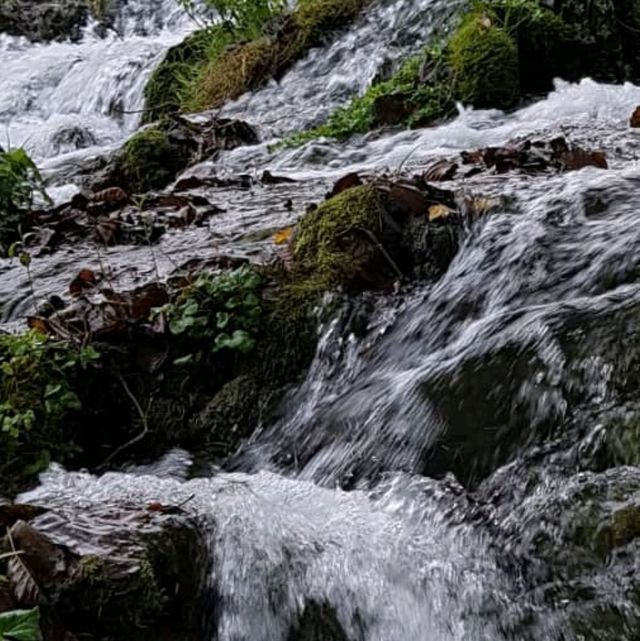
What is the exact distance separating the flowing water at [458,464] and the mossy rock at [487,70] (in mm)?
2851

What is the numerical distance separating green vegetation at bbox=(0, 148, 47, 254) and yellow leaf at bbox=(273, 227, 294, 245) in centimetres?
165

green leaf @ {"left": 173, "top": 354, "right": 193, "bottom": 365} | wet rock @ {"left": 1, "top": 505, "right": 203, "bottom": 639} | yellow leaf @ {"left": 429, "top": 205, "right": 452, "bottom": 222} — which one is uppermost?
wet rock @ {"left": 1, "top": 505, "right": 203, "bottom": 639}

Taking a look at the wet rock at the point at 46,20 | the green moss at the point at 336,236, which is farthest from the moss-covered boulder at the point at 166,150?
the wet rock at the point at 46,20

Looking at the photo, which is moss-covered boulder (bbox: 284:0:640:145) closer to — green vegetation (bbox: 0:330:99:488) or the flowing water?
the flowing water

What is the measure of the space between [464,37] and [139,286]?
171 inches

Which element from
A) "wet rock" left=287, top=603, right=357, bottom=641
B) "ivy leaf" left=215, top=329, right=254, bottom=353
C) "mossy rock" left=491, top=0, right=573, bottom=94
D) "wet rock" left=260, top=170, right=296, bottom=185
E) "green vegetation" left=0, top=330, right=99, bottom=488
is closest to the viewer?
"wet rock" left=287, top=603, right=357, bottom=641

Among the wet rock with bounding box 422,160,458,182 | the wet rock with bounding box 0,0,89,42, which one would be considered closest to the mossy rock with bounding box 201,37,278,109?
the wet rock with bounding box 422,160,458,182

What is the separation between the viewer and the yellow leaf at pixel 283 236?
3.65 m

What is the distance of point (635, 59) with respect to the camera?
6953mm

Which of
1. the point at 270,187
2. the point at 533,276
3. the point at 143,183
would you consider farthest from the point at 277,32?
the point at 533,276

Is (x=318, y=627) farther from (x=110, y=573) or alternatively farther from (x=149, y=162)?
(x=149, y=162)

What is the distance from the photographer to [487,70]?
655cm

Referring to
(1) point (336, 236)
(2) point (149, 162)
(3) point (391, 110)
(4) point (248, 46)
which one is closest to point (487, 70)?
(3) point (391, 110)

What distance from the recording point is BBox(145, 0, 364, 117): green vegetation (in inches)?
356
